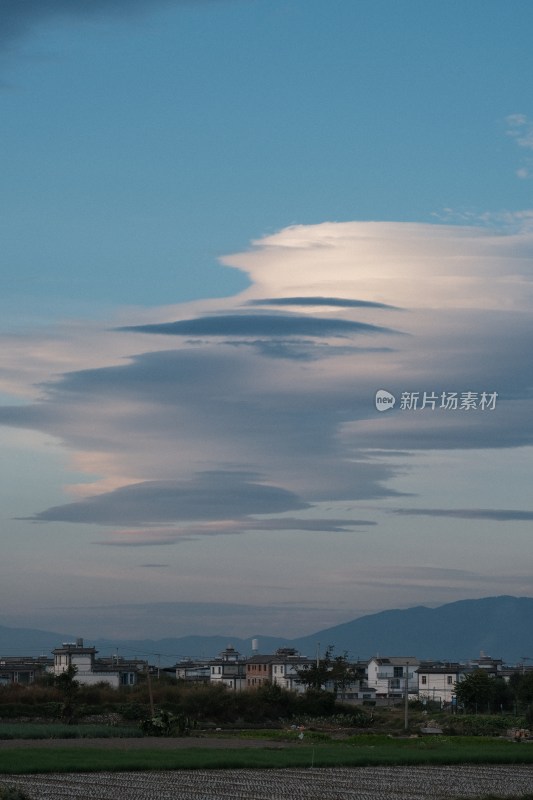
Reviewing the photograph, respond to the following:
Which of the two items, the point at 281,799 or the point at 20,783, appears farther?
the point at 20,783

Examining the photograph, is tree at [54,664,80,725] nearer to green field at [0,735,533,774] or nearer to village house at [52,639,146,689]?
green field at [0,735,533,774]

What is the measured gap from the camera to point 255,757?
121ft

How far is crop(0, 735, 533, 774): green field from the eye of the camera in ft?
109

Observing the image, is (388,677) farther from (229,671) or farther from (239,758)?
(239,758)

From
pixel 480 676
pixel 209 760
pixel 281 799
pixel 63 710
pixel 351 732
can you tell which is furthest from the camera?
pixel 480 676

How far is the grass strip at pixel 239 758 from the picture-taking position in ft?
108

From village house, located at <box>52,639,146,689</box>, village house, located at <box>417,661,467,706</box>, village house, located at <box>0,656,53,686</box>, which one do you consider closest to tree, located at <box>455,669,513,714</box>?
village house, located at <box>417,661,467,706</box>

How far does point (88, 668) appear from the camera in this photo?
9775 cm

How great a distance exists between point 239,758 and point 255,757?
3.23 feet

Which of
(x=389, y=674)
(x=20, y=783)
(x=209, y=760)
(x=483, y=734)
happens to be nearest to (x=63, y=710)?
(x=483, y=734)

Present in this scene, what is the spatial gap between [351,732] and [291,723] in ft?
29.4

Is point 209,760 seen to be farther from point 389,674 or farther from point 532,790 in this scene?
point 389,674

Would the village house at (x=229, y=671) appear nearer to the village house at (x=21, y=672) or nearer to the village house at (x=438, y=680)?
the village house at (x=21, y=672)

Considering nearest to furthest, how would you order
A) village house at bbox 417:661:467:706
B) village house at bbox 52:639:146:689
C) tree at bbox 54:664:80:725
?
tree at bbox 54:664:80:725
village house at bbox 52:639:146:689
village house at bbox 417:661:467:706
